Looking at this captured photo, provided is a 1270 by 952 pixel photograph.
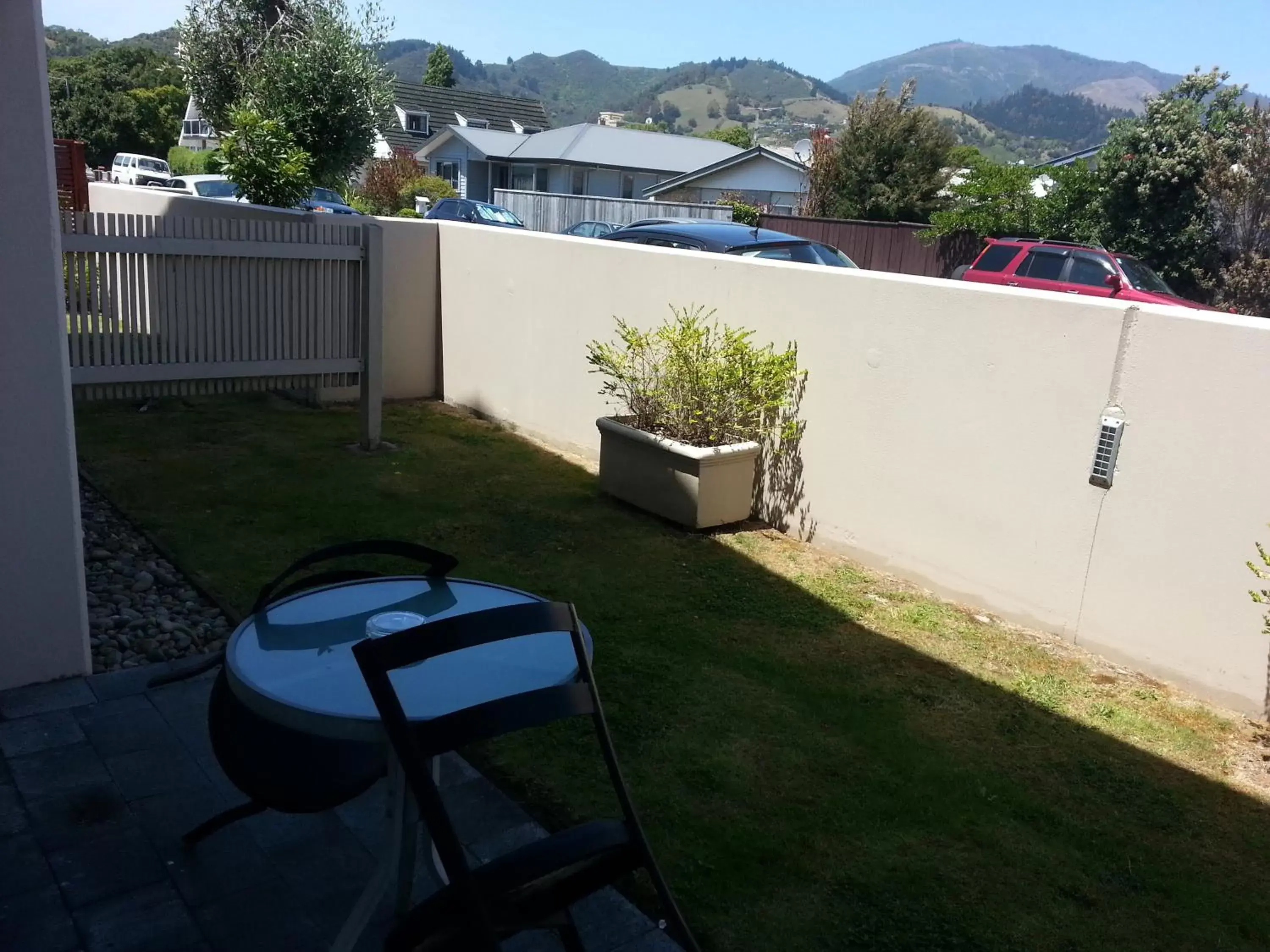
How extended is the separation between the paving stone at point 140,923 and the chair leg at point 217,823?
7.0 inches

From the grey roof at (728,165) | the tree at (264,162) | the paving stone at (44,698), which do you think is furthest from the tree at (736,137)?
the paving stone at (44,698)

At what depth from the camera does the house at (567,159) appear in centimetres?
4162

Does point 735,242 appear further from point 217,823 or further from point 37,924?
point 37,924

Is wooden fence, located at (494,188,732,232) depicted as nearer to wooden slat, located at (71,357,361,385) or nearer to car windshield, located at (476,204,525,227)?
car windshield, located at (476,204,525,227)

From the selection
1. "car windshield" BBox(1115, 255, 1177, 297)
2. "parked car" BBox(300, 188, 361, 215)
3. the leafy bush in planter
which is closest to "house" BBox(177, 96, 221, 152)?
"parked car" BBox(300, 188, 361, 215)

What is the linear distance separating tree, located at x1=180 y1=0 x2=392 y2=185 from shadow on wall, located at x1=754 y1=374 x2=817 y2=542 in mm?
14622

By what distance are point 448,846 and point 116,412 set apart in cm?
812

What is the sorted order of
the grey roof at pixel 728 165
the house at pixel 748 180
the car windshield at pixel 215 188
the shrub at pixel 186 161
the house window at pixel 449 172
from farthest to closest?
1. the house window at pixel 449 172
2. the shrub at pixel 186 161
3. the grey roof at pixel 728 165
4. the house at pixel 748 180
5. the car windshield at pixel 215 188

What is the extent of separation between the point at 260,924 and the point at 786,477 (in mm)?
4338

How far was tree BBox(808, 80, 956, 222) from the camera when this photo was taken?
27.3m

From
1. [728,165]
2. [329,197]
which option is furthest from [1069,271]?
[728,165]

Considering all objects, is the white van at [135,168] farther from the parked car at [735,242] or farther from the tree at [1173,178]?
the tree at [1173,178]

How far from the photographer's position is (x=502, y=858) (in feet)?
6.98

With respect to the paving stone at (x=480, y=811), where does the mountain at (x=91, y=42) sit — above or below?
above
